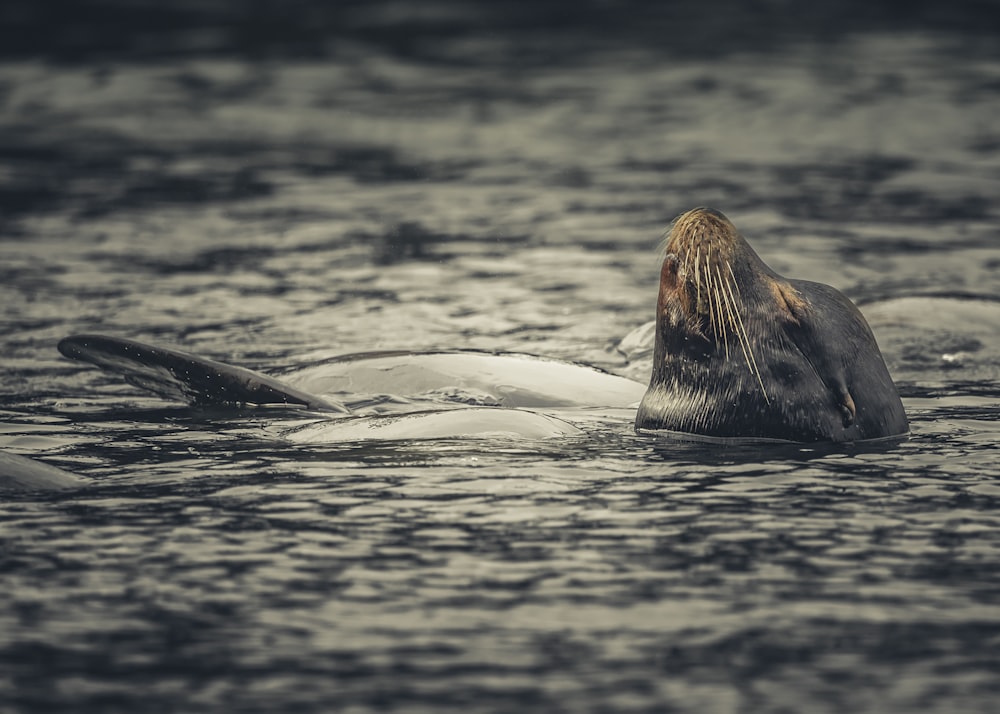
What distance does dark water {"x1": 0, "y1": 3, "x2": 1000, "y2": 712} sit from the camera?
17.0 ft

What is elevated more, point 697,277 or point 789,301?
point 697,277

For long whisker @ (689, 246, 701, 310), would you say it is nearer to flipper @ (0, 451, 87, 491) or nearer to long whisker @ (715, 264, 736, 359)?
long whisker @ (715, 264, 736, 359)

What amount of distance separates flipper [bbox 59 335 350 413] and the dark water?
158 millimetres

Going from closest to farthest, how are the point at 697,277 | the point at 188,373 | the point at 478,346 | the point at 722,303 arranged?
1. the point at 697,277
2. the point at 722,303
3. the point at 188,373
4. the point at 478,346

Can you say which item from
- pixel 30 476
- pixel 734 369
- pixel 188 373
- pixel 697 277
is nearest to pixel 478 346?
pixel 188 373

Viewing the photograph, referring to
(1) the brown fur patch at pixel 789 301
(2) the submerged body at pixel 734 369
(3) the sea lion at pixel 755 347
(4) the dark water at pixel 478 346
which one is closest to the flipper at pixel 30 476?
(4) the dark water at pixel 478 346

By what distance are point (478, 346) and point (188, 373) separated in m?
2.92

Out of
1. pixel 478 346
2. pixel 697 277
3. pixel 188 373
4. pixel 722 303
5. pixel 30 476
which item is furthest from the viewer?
pixel 478 346

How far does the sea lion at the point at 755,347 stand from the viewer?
7.50 meters

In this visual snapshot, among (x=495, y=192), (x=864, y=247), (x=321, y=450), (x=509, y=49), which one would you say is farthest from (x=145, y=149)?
(x=321, y=450)

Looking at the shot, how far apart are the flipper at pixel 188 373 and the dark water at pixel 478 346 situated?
16cm

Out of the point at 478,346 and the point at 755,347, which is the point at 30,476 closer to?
the point at 755,347

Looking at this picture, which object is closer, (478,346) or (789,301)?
(789,301)

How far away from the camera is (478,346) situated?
1146 cm
